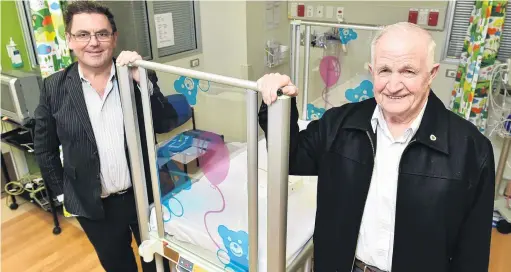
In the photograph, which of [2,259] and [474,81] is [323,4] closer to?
[474,81]

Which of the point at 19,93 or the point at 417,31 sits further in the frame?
the point at 19,93

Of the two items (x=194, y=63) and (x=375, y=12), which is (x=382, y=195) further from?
(x=194, y=63)

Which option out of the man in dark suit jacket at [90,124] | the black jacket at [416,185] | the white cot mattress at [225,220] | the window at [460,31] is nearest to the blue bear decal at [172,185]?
the white cot mattress at [225,220]

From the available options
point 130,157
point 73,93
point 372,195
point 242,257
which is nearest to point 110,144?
point 130,157

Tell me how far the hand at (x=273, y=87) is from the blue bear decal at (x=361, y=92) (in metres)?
1.26

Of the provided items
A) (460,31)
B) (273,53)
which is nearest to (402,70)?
(460,31)

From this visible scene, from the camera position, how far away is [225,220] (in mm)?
1332

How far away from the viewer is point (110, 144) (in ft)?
5.12

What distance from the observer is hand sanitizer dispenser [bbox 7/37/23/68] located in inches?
110

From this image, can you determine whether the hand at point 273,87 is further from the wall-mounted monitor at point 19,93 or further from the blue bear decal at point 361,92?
the wall-mounted monitor at point 19,93

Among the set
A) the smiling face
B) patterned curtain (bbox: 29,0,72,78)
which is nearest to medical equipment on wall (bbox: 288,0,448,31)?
patterned curtain (bbox: 29,0,72,78)

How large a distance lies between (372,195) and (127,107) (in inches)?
34.6

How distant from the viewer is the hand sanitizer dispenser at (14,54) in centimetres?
279

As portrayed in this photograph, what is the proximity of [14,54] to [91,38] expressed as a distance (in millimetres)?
1777
